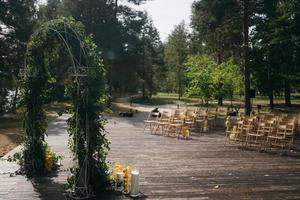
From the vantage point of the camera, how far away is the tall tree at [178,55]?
53094mm

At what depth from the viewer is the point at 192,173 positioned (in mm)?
10125

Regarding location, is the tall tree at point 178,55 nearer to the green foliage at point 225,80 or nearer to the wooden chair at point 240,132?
the green foliage at point 225,80

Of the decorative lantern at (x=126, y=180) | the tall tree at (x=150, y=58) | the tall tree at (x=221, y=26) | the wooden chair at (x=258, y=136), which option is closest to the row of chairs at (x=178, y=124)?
the wooden chair at (x=258, y=136)

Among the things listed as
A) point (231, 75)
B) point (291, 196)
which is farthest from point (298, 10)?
point (291, 196)

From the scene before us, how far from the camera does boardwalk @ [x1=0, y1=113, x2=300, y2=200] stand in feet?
27.2

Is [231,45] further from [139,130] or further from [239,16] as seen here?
[139,130]

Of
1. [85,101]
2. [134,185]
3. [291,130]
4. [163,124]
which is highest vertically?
[85,101]

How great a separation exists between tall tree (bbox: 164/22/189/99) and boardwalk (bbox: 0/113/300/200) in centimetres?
3749

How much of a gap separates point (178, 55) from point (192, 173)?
45.1m

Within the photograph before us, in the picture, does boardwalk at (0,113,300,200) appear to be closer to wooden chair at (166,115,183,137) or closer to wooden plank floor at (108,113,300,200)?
wooden plank floor at (108,113,300,200)

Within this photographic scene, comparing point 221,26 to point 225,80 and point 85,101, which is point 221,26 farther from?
point 85,101

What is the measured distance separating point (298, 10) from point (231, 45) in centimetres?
580

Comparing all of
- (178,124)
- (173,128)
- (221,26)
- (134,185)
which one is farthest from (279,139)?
(221,26)

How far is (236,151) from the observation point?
13.4 m
